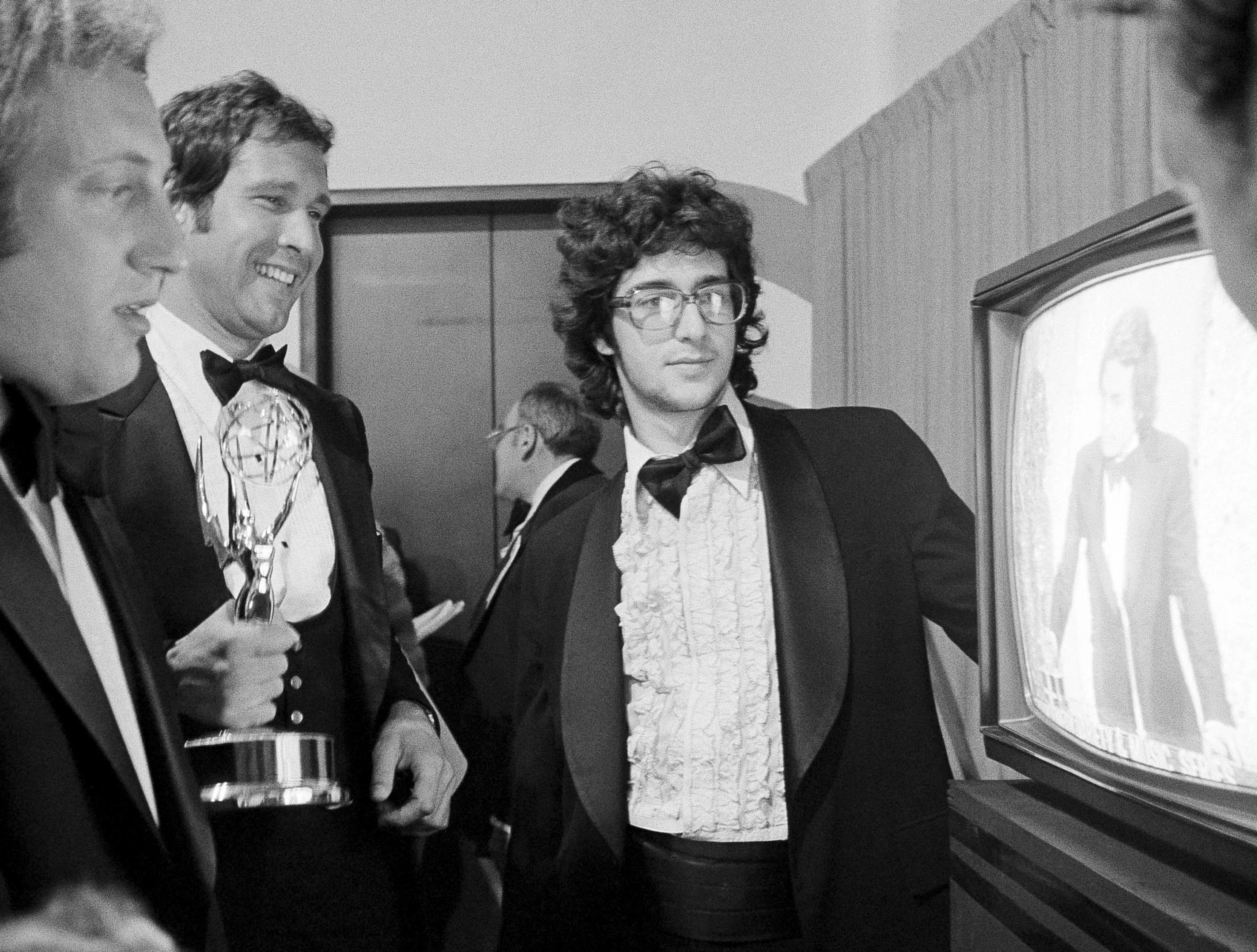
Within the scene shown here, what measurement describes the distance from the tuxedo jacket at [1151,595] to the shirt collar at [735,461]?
986 millimetres

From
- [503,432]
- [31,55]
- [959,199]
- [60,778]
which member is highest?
[959,199]

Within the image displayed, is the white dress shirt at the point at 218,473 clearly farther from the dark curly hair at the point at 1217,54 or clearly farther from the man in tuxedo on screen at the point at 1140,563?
the dark curly hair at the point at 1217,54

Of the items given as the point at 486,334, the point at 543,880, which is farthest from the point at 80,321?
the point at 486,334

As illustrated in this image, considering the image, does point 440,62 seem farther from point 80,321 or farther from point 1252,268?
point 1252,268

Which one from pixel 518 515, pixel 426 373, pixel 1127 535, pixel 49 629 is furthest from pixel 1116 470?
Answer: pixel 426 373

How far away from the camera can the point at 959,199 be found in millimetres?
3092

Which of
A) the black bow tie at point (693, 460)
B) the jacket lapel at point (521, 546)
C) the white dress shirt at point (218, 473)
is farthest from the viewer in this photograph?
the jacket lapel at point (521, 546)

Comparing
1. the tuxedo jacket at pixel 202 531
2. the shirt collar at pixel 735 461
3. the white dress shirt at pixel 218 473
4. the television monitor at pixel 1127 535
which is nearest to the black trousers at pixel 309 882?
the tuxedo jacket at pixel 202 531

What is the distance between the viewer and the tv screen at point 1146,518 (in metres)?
1.01

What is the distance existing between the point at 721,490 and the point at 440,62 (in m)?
2.89

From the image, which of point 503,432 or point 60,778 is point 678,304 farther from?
point 503,432

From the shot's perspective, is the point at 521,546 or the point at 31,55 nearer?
the point at 31,55

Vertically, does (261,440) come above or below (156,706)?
above

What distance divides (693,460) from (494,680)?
1487 millimetres
